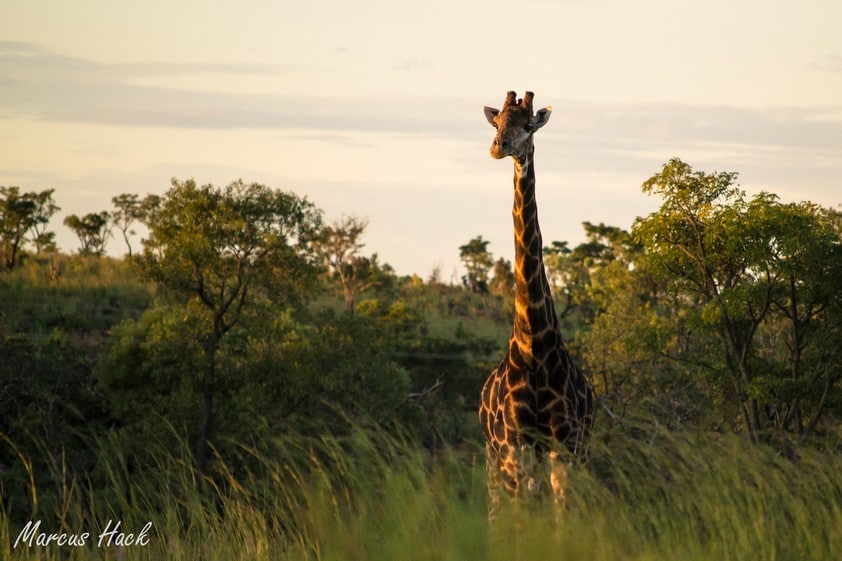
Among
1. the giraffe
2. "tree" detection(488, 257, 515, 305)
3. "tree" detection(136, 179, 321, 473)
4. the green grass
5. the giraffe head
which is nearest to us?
the giraffe head

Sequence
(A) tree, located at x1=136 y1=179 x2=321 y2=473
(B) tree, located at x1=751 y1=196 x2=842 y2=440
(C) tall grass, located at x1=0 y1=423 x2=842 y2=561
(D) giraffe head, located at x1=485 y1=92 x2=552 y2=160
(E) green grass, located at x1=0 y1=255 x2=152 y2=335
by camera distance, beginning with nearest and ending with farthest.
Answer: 1. (C) tall grass, located at x1=0 y1=423 x2=842 y2=561
2. (D) giraffe head, located at x1=485 y1=92 x2=552 y2=160
3. (B) tree, located at x1=751 y1=196 x2=842 y2=440
4. (A) tree, located at x1=136 y1=179 x2=321 y2=473
5. (E) green grass, located at x1=0 y1=255 x2=152 y2=335

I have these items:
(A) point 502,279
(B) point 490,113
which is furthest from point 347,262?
(B) point 490,113

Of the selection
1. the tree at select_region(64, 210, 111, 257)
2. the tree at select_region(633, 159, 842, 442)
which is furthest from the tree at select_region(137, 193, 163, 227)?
the tree at select_region(633, 159, 842, 442)

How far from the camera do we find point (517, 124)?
39.4ft

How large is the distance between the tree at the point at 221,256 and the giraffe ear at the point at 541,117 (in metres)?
23.0

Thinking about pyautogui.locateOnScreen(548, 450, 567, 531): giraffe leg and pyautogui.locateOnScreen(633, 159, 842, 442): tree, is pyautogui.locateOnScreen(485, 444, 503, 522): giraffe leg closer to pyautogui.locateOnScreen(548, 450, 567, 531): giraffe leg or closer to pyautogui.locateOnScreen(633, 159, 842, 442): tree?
pyautogui.locateOnScreen(548, 450, 567, 531): giraffe leg

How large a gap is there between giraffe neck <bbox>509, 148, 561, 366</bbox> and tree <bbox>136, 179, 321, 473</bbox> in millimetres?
22728

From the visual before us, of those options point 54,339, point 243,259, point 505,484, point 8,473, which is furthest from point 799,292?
point 54,339

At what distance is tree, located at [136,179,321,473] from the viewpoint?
34.7 m

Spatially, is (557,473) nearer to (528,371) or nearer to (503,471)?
(503,471)

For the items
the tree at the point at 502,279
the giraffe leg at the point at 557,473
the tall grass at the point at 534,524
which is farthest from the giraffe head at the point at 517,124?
the tree at the point at 502,279

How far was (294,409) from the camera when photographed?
1372 inches

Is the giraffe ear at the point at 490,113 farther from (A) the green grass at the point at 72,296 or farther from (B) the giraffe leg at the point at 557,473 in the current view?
(A) the green grass at the point at 72,296

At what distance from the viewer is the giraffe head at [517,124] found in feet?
38.6
